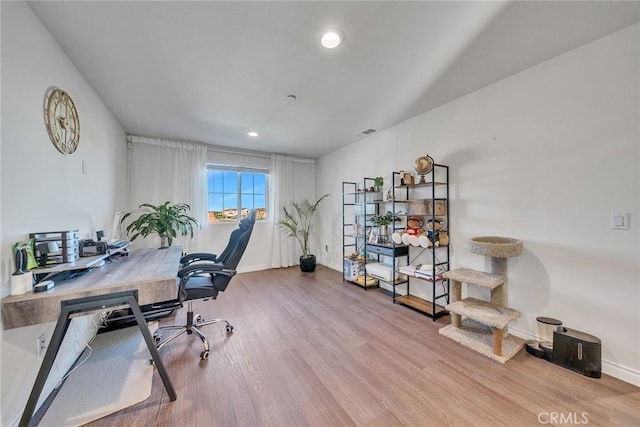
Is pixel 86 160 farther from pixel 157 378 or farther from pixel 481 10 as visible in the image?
pixel 481 10

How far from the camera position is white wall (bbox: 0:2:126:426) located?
118 cm

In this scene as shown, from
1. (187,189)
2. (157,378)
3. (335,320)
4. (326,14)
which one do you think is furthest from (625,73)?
(187,189)

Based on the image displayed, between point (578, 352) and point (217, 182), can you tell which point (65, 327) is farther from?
point (217, 182)

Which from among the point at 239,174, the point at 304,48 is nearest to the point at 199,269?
the point at 304,48

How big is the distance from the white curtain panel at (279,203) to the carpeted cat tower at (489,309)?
3.13 m

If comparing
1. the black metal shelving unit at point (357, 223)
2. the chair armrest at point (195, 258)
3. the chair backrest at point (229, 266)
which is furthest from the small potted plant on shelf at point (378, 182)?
the chair armrest at point (195, 258)

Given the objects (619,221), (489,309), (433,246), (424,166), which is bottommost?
(489,309)

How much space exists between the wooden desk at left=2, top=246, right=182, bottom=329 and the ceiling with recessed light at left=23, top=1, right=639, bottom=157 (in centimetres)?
160

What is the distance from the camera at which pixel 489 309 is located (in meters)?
2.01

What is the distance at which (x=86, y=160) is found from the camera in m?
2.07

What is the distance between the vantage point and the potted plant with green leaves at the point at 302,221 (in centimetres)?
456

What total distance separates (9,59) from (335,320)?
2.94m

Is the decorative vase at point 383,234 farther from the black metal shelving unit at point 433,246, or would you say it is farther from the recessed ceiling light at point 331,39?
the recessed ceiling light at point 331,39

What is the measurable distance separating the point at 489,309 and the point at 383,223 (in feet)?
4.95
